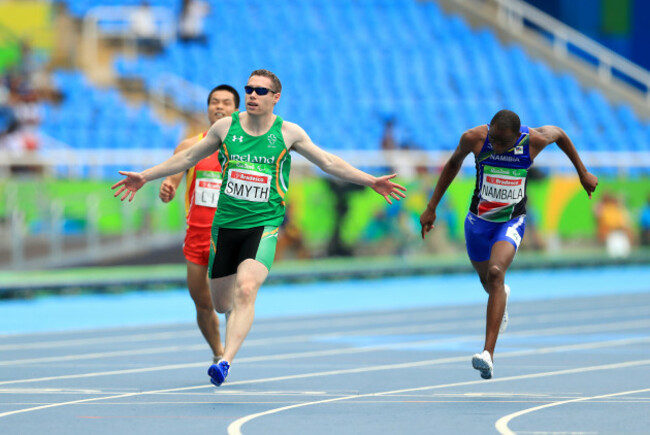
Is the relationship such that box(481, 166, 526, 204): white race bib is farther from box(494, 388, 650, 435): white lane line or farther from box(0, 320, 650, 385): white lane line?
box(0, 320, 650, 385): white lane line

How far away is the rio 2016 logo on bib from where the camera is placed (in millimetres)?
9258

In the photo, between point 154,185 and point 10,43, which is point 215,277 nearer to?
point 154,185

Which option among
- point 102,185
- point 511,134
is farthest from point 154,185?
point 511,134

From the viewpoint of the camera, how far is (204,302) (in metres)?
10.3

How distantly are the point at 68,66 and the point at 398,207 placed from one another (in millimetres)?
10724

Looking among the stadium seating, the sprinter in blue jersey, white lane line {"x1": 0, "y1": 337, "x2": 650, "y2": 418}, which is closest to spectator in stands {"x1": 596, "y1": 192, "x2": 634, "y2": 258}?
the stadium seating

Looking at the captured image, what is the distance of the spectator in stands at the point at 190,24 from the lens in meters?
34.1

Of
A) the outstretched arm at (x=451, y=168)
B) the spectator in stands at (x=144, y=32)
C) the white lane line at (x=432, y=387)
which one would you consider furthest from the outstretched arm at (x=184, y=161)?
the spectator in stands at (x=144, y=32)

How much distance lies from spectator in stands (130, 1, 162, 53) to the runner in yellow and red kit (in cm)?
2279

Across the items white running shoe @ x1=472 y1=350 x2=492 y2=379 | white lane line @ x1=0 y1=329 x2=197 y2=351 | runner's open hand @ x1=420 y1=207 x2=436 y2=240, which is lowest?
white lane line @ x1=0 y1=329 x2=197 y2=351

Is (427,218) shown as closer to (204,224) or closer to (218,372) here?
(204,224)

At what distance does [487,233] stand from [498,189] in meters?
0.39

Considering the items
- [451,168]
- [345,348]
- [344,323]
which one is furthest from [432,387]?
[344,323]

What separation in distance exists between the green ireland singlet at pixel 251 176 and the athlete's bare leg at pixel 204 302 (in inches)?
38.7
